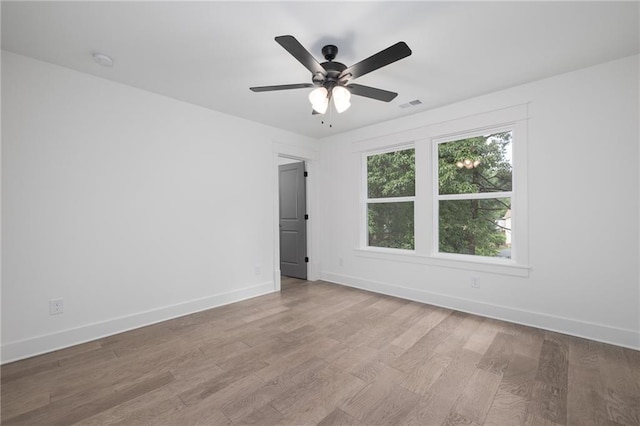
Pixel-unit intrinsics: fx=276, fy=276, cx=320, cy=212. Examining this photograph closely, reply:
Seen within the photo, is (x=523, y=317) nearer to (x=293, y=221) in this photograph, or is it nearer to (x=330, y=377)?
(x=330, y=377)

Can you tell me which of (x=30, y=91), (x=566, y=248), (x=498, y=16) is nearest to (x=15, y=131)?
(x=30, y=91)

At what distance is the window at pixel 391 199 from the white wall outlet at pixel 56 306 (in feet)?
12.0

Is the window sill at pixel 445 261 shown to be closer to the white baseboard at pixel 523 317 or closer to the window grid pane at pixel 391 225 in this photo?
the window grid pane at pixel 391 225

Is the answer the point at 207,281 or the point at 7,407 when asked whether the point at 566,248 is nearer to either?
the point at 207,281

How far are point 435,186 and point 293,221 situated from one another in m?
2.54

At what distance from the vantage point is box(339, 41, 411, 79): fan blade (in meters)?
1.66

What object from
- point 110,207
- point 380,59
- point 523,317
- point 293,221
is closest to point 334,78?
point 380,59

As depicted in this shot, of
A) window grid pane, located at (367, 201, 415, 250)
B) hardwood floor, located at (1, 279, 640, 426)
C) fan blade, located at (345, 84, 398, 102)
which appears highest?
fan blade, located at (345, 84, 398, 102)

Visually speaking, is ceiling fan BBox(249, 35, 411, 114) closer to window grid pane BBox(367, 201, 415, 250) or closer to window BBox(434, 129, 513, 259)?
window BBox(434, 129, 513, 259)

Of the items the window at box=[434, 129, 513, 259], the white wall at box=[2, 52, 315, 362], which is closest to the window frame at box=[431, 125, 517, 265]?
the window at box=[434, 129, 513, 259]

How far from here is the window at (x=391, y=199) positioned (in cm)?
391

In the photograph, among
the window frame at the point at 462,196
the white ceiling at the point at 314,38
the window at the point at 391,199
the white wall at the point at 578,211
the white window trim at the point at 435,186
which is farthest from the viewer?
the window at the point at 391,199

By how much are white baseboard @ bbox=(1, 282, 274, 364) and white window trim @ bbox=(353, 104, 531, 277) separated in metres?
2.19

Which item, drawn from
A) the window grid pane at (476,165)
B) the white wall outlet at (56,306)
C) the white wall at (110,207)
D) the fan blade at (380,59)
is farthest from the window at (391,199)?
the white wall outlet at (56,306)
